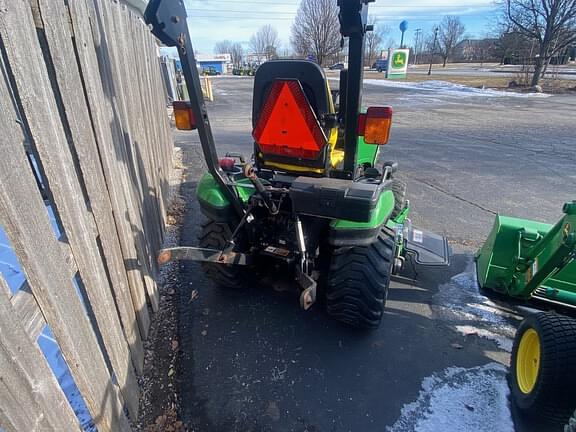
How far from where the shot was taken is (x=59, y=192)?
4.16 feet

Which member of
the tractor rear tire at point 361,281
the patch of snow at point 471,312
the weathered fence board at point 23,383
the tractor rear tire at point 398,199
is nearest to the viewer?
the weathered fence board at point 23,383

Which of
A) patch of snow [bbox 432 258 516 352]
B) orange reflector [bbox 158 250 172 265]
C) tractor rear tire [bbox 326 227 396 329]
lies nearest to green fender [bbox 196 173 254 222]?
orange reflector [bbox 158 250 172 265]

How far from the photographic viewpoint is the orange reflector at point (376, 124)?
198 centimetres

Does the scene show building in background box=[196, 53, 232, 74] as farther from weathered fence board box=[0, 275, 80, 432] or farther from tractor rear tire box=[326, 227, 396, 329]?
weathered fence board box=[0, 275, 80, 432]

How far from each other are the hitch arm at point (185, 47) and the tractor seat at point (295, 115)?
1.50 ft

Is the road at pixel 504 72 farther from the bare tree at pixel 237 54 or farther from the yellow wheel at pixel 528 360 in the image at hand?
the bare tree at pixel 237 54

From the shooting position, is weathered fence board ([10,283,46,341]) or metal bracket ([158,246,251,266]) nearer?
weathered fence board ([10,283,46,341])

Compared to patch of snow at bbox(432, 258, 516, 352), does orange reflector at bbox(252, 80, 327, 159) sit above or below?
above

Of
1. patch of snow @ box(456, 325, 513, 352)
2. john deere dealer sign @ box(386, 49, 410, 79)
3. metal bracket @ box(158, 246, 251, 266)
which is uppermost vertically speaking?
john deere dealer sign @ box(386, 49, 410, 79)

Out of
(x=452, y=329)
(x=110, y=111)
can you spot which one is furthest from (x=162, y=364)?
(x=452, y=329)

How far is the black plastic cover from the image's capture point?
177 cm

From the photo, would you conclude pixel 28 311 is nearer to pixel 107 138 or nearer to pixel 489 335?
pixel 107 138

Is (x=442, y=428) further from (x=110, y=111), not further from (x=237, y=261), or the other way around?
(x=110, y=111)

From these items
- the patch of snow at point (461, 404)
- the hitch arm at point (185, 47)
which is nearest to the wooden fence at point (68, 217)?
the hitch arm at point (185, 47)
